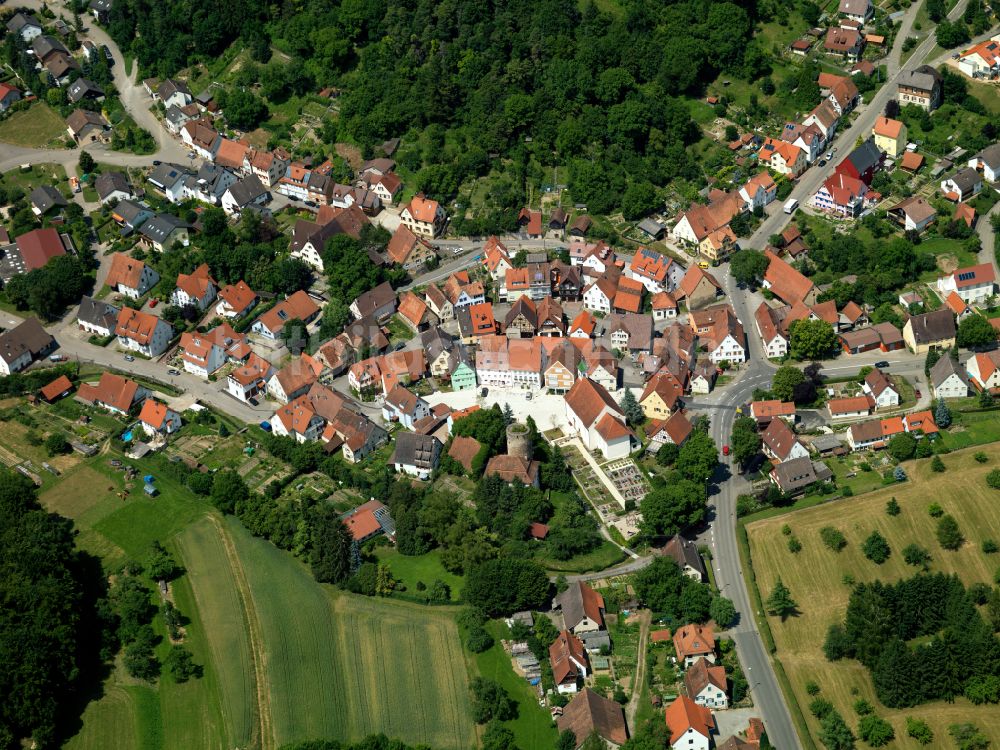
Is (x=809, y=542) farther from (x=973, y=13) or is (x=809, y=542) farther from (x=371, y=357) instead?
(x=973, y=13)

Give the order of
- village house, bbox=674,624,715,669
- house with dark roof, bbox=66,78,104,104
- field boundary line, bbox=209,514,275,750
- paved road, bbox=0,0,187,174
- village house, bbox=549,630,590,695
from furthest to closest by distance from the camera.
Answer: house with dark roof, bbox=66,78,104,104
paved road, bbox=0,0,187,174
field boundary line, bbox=209,514,275,750
village house, bbox=674,624,715,669
village house, bbox=549,630,590,695

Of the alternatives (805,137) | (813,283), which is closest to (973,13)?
(805,137)

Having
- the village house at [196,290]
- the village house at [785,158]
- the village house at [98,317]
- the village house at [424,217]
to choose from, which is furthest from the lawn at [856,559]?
the village house at [98,317]

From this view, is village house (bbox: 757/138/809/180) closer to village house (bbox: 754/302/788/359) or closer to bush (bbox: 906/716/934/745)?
village house (bbox: 754/302/788/359)

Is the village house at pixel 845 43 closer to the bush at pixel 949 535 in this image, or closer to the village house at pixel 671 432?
the village house at pixel 671 432

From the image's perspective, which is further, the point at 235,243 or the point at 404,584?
the point at 235,243

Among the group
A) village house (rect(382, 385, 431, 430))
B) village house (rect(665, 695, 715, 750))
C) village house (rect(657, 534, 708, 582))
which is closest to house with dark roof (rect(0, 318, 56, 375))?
village house (rect(382, 385, 431, 430))
